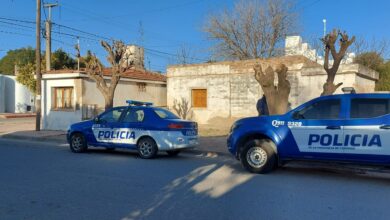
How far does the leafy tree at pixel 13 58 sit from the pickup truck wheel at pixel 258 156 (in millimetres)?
57522

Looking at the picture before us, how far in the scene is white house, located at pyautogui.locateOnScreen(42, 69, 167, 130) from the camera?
18922mm

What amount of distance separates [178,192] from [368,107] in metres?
4.15

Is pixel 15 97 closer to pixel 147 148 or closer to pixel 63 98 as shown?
pixel 63 98

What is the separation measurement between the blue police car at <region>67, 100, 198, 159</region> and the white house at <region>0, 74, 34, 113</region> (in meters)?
38.2

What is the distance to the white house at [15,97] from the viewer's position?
45906 millimetres

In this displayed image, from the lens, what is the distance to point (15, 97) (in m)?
46.8

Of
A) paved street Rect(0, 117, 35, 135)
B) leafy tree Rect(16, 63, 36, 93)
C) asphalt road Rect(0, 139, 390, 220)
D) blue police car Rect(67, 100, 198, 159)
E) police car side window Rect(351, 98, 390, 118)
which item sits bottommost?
asphalt road Rect(0, 139, 390, 220)

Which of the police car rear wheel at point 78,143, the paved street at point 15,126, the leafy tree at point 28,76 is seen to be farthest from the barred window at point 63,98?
the leafy tree at point 28,76

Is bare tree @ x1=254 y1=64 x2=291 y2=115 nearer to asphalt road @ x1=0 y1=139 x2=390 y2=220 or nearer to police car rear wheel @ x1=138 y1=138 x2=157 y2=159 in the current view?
asphalt road @ x1=0 y1=139 x2=390 y2=220

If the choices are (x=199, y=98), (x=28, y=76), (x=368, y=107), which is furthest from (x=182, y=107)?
(x=28, y=76)

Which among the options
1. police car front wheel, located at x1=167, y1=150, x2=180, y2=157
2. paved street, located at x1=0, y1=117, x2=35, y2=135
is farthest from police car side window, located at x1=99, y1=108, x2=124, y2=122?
paved street, located at x1=0, y1=117, x2=35, y2=135

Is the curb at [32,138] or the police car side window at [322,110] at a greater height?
the police car side window at [322,110]

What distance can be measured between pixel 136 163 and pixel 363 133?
18.1 ft

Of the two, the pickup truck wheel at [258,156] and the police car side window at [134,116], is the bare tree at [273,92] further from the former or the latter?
the pickup truck wheel at [258,156]
